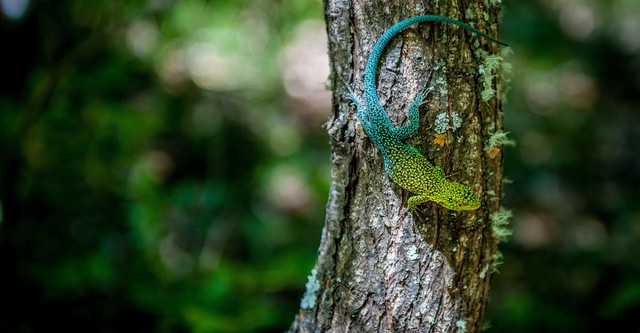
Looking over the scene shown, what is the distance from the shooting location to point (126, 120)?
4.55 m

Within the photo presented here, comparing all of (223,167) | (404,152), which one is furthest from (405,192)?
(223,167)

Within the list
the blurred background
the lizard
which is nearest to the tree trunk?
the lizard

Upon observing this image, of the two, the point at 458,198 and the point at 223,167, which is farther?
the point at 223,167

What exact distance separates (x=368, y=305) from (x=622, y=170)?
4.75m

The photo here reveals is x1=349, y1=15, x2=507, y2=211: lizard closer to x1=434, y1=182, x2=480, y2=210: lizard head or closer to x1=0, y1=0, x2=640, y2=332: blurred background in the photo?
x1=434, y1=182, x2=480, y2=210: lizard head

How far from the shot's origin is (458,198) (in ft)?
5.32

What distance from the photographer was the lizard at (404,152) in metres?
1.56

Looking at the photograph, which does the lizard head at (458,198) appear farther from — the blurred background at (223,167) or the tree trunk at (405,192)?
the blurred background at (223,167)

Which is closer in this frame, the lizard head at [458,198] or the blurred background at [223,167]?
the lizard head at [458,198]

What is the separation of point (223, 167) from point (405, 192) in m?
3.73

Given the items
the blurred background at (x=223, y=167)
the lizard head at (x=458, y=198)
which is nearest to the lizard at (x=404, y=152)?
the lizard head at (x=458, y=198)

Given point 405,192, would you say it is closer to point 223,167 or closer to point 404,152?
point 404,152

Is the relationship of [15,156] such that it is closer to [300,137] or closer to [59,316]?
[59,316]

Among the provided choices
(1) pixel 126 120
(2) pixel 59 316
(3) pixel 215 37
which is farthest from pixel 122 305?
(3) pixel 215 37
